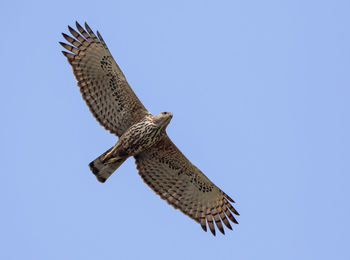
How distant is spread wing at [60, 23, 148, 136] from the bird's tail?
23.6 inches

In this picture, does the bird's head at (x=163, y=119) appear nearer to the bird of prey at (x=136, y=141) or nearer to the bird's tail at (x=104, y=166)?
the bird of prey at (x=136, y=141)

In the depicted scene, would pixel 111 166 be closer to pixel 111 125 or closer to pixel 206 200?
pixel 111 125

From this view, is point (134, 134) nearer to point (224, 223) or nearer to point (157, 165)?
point (157, 165)

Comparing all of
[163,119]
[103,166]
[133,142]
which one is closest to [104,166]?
[103,166]

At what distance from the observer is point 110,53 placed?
14672mm

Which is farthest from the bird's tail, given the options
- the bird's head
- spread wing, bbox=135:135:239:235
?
the bird's head

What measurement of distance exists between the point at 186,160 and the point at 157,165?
2.33 feet

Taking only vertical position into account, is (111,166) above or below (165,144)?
below

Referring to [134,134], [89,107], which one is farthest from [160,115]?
[89,107]

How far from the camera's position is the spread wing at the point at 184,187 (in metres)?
15.1

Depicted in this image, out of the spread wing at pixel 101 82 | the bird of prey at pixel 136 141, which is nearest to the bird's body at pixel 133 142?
the bird of prey at pixel 136 141

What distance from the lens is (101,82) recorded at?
1483 centimetres

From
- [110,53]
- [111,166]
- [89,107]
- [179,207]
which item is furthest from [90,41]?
[179,207]

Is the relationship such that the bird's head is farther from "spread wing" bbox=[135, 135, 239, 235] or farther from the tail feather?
the tail feather
